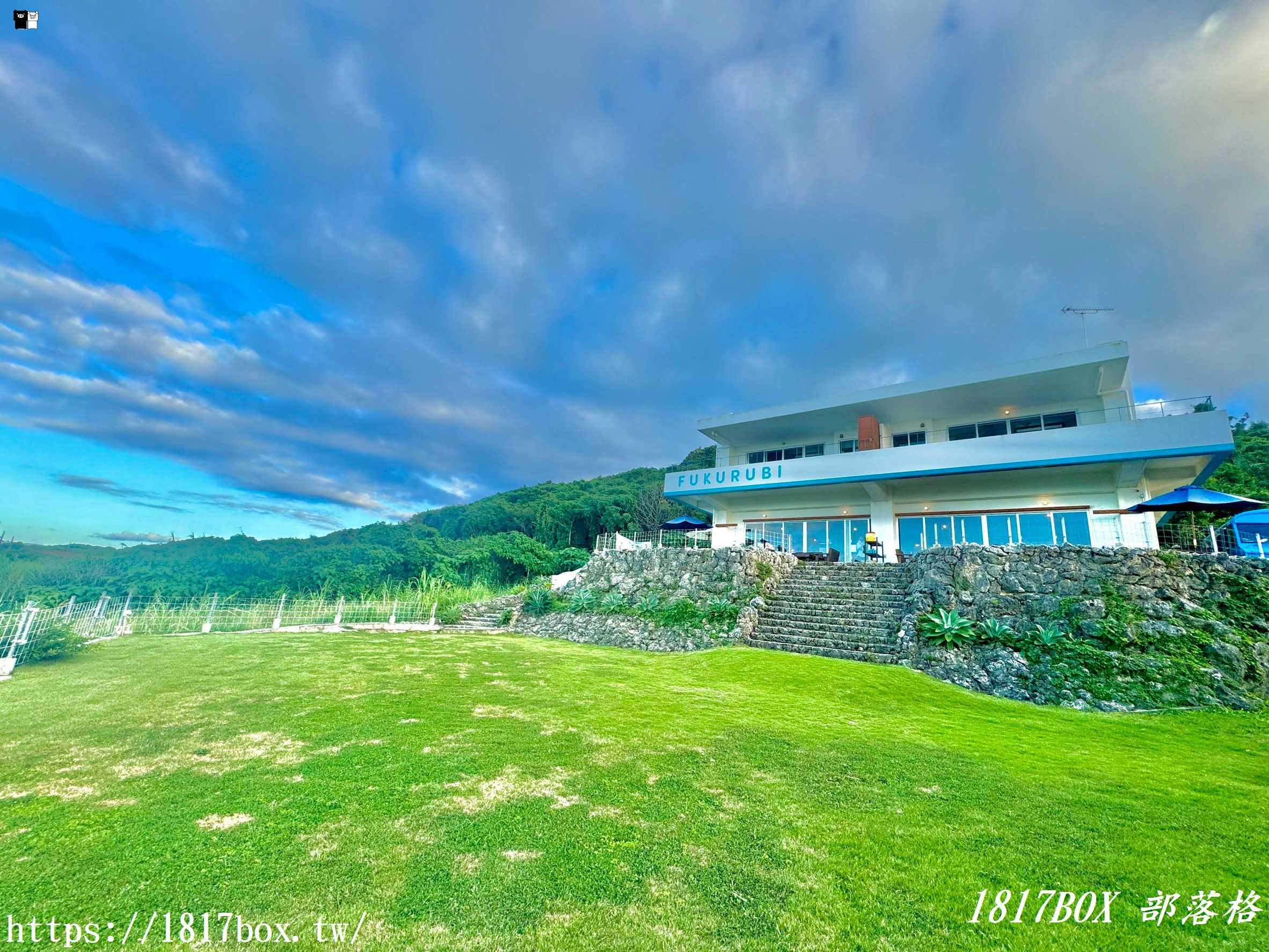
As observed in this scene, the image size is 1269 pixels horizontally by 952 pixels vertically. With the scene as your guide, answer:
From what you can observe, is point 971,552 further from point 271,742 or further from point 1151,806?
point 271,742

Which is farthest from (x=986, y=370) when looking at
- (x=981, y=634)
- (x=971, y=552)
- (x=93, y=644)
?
(x=93, y=644)

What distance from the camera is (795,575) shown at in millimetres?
15516

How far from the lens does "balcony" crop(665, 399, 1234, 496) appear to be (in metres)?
13.2

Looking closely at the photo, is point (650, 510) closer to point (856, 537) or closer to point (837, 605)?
point (856, 537)

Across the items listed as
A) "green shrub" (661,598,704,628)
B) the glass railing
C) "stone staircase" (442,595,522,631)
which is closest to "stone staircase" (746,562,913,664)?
"green shrub" (661,598,704,628)

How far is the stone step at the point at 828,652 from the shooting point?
1020cm

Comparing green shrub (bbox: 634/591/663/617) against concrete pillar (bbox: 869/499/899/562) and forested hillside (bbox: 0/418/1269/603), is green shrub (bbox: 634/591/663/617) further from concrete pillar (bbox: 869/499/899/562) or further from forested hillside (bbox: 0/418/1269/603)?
forested hillside (bbox: 0/418/1269/603)

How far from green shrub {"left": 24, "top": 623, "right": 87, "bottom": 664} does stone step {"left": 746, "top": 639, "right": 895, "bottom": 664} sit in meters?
14.0

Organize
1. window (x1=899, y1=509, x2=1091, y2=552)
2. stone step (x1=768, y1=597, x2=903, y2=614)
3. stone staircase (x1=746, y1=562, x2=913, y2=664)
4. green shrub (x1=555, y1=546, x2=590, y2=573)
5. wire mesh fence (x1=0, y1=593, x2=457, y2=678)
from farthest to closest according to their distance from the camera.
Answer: green shrub (x1=555, y1=546, x2=590, y2=573) → window (x1=899, y1=509, x2=1091, y2=552) → stone step (x1=768, y1=597, x2=903, y2=614) → stone staircase (x1=746, y1=562, x2=913, y2=664) → wire mesh fence (x1=0, y1=593, x2=457, y2=678)

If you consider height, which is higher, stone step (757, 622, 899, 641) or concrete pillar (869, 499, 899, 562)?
concrete pillar (869, 499, 899, 562)

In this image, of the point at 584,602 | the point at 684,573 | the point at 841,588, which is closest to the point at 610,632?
the point at 584,602

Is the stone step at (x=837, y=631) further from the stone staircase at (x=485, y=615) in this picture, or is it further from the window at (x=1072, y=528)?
the stone staircase at (x=485, y=615)

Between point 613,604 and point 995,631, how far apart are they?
9898 mm

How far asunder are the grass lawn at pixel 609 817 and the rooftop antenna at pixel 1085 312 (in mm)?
14379
